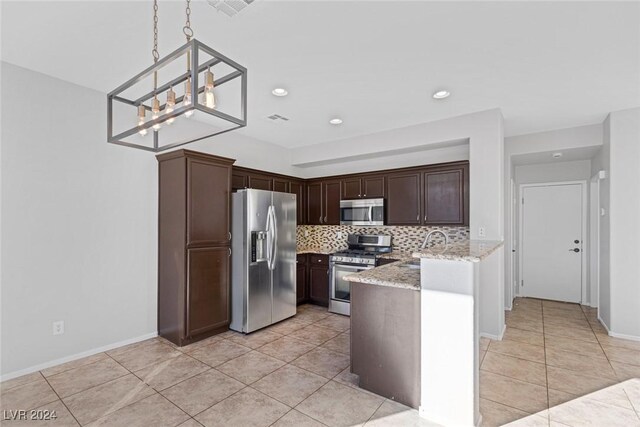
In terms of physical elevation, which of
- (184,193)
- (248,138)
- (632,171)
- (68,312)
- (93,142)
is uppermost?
(248,138)

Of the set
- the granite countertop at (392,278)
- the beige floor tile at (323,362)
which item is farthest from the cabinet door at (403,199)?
the beige floor tile at (323,362)

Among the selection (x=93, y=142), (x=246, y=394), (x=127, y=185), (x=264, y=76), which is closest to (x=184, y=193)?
(x=127, y=185)

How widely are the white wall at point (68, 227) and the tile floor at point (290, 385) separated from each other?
0.33 meters

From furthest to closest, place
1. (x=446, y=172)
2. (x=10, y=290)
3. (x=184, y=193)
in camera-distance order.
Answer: (x=446, y=172) < (x=184, y=193) < (x=10, y=290)

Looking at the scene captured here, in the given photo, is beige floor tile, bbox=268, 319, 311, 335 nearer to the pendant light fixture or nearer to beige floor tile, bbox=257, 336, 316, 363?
beige floor tile, bbox=257, 336, 316, 363

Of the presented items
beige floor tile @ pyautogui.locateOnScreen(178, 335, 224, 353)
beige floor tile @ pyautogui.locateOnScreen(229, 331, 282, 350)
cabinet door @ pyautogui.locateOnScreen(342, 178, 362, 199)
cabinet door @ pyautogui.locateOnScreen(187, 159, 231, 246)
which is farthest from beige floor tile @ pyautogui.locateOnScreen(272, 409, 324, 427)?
cabinet door @ pyautogui.locateOnScreen(342, 178, 362, 199)

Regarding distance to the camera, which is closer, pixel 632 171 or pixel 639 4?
pixel 639 4

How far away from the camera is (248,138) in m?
4.89

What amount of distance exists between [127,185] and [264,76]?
2.00 m

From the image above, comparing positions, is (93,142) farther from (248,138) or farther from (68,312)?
(248,138)

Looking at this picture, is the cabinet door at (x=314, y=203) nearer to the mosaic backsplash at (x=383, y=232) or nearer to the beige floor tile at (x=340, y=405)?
the mosaic backsplash at (x=383, y=232)

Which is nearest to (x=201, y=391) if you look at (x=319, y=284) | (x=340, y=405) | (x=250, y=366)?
(x=250, y=366)

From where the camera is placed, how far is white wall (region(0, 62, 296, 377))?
2.66 metres

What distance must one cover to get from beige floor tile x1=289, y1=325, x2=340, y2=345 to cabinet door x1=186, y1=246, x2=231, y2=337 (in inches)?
36.8
